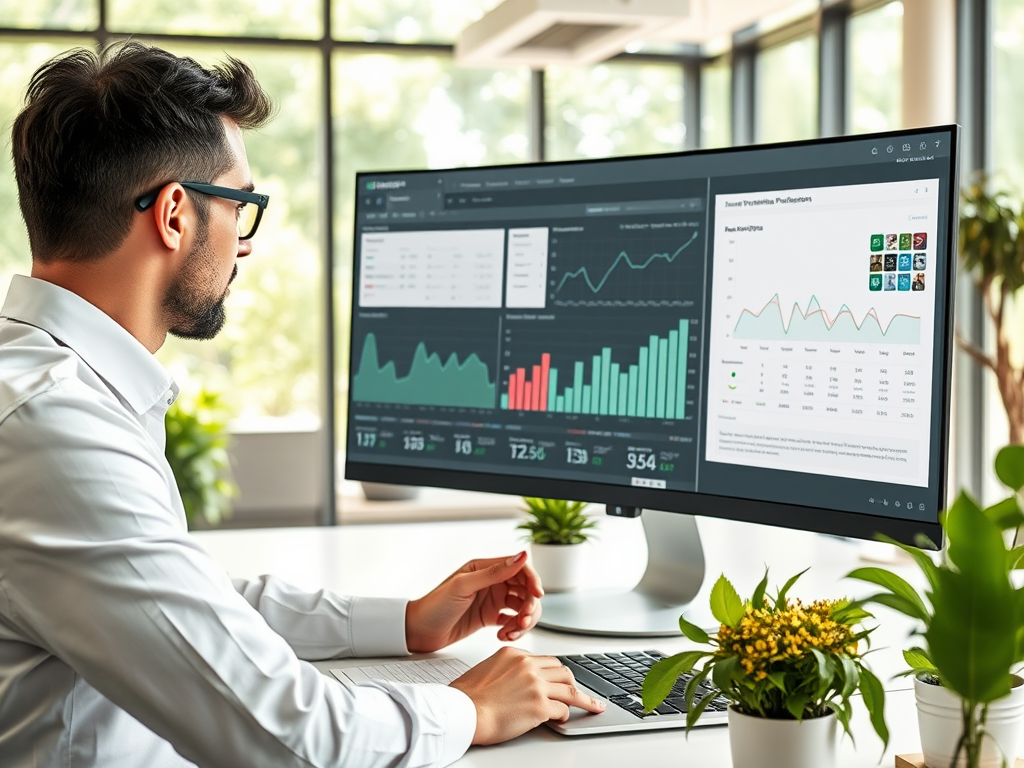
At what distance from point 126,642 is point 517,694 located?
0.35 meters

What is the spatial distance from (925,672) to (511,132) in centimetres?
487

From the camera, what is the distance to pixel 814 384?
118 cm

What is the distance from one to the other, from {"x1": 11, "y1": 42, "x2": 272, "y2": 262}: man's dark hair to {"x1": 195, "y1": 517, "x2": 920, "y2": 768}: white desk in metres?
0.52

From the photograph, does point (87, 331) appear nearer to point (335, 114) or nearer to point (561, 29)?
point (561, 29)

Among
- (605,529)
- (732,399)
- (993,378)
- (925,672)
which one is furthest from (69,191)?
(993,378)

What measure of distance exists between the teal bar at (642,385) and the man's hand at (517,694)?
14.2 inches

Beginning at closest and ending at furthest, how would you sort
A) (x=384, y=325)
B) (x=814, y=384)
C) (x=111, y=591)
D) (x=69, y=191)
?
(x=111, y=591) < (x=69, y=191) < (x=814, y=384) < (x=384, y=325)

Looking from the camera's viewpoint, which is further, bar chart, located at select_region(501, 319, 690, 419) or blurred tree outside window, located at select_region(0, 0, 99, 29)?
blurred tree outside window, located at select_region(0, 0, 99, 29)

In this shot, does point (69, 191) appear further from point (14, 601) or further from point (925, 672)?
point (925, 672)

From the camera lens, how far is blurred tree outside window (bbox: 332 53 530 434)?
17.2 ft

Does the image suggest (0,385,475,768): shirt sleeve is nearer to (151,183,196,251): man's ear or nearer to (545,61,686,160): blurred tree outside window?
(151,183,196,251): man's ear

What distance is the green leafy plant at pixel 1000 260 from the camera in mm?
3490

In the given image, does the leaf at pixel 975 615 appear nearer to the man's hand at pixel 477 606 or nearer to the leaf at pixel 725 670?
the leaf at pixel 725 670

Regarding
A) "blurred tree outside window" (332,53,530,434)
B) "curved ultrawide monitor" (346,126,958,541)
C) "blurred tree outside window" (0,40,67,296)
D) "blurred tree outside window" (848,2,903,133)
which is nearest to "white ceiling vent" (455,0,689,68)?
"curved ultrawide monitor" (346,126,958,541)
